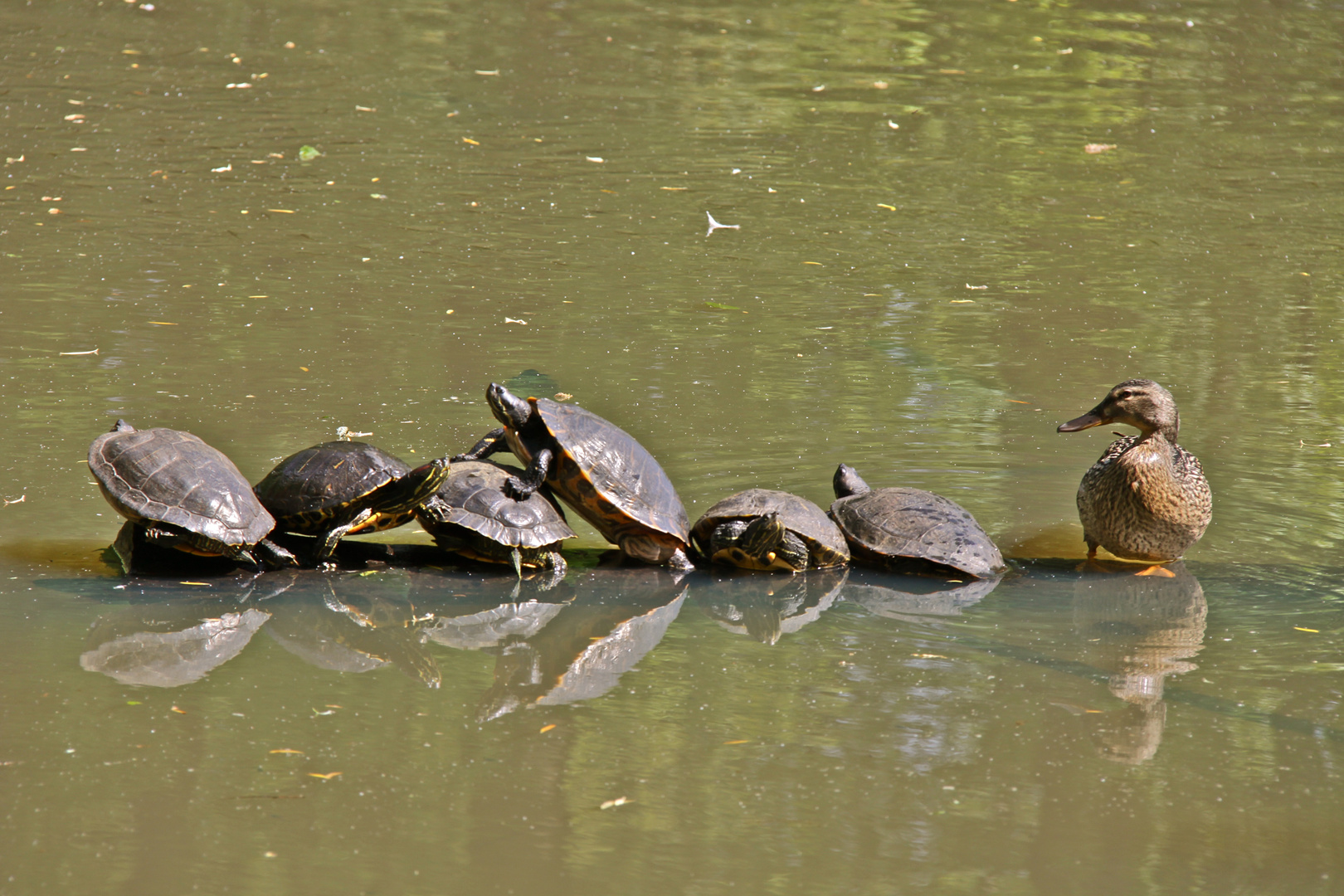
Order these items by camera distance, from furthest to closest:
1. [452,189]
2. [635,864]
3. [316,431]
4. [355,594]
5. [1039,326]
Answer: [452,189]
[1039,326]
[316,431]
[355,594]
[635,864]

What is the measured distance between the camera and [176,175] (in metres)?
11.1

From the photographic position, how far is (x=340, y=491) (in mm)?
5094

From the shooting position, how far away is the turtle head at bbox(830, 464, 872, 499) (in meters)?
5.83

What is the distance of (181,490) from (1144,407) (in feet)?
13.3

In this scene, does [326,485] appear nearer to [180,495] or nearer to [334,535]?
[334,535]

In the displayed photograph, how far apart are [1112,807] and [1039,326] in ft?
18.4

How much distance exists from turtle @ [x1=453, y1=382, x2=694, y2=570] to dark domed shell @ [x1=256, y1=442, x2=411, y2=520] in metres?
0.49

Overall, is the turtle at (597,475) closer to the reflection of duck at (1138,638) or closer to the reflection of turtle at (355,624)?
the reflection of turtle at (355,624)

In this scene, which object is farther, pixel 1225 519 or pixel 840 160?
pixel 840 160

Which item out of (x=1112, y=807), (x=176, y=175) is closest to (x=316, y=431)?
(x=1112, y=807)

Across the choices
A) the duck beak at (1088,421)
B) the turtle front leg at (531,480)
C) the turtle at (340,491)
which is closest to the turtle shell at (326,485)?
the turtle at (340,491)

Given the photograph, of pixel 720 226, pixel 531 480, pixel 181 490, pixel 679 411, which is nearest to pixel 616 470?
pixel 531 480

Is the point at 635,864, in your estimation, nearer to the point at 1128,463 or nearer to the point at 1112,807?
the point at 1112,807

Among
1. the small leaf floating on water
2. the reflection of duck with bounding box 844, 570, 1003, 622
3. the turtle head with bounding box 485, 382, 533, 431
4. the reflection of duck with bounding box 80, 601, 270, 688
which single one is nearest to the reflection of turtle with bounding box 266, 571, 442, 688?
the reflection of duck with bounding box 80, 601, 270, 688
